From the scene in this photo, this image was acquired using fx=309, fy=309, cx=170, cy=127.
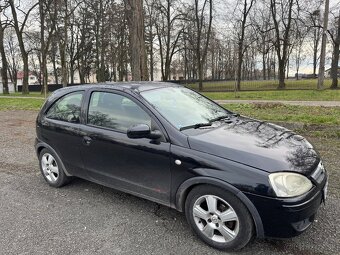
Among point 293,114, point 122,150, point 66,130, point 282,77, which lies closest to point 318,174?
point 122,150

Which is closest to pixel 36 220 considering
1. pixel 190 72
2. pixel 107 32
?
pixel 107 32

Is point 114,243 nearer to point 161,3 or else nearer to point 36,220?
point 36,220

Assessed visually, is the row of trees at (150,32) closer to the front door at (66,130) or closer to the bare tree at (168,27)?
the bare tree at (168,27)

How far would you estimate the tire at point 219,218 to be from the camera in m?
2.81

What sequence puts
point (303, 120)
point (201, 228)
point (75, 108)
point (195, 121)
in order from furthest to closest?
point (303, 120) → point (75, 108) → point (195, 121) → point (201, 228)

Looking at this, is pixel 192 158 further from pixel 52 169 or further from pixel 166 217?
pixel 52 169

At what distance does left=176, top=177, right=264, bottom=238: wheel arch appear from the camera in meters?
2.74

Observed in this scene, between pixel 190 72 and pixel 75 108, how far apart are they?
5492 centimetres

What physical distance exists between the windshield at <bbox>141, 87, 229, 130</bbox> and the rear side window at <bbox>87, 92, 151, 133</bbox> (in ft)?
0.64

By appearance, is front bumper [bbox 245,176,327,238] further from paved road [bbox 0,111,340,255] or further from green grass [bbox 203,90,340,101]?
green grass [bbox 203,90,340,101]

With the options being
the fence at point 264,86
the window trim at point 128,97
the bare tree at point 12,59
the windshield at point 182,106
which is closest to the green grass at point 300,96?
the fence at point 264,86

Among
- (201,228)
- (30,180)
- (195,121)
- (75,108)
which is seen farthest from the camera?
(30,180)

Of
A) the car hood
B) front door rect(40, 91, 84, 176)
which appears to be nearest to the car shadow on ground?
front door rect(40, 91, 84, 176)

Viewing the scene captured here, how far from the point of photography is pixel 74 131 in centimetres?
412
